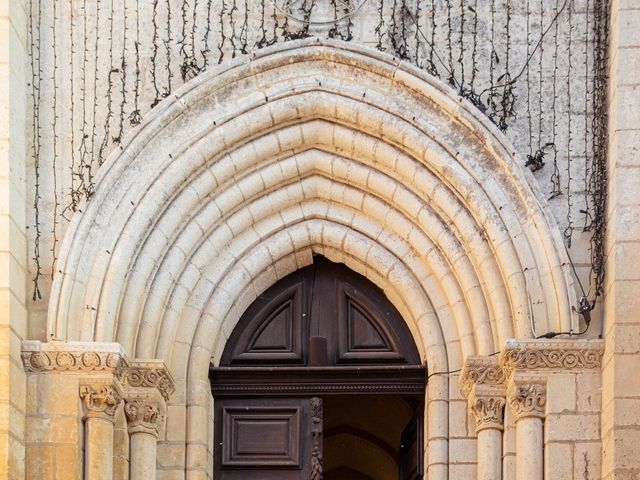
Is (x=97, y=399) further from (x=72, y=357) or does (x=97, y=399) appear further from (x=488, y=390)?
(x=488, y=390)

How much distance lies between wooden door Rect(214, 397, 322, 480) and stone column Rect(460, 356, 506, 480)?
1.10 metres

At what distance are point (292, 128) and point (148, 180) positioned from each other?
3.06ft

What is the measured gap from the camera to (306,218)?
11.3 metres

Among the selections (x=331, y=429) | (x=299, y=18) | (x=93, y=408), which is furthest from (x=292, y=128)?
(x=331, y=429)

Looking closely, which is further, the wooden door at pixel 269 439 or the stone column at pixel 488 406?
the wooden door at pixel 269 439

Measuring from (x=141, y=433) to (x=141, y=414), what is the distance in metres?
0.12

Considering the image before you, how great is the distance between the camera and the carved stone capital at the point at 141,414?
10.7m

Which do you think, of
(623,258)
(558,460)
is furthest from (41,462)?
(623,258)

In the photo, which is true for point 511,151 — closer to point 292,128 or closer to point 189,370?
point 292,128

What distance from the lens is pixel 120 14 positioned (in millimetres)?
11164

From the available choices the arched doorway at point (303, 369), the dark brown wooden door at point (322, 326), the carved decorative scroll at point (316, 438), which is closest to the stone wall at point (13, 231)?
the arched doorway at point (303, 369)

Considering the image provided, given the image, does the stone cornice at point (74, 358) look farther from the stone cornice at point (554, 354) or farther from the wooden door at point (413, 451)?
the stone cornice at point (554, 354)

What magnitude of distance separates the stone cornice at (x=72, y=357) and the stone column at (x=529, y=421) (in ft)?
7.52

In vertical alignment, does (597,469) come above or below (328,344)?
below
